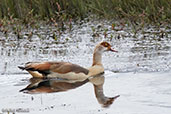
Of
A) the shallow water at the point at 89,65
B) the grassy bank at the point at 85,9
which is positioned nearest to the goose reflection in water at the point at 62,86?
the shallow water at the point at 89,65

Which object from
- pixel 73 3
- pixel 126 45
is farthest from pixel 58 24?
pixel 126 45

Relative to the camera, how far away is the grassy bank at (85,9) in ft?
52.3

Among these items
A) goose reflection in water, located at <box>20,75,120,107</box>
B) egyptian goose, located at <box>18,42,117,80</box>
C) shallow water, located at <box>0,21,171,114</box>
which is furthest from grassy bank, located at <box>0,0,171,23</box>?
goose reflection in water, located at <box>20,75,120,107</box>

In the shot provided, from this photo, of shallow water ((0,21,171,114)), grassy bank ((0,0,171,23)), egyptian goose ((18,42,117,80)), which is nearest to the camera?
shallow water ((0,21,171,114))

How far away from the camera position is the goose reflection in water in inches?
328

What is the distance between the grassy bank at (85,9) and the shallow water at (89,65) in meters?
0.55

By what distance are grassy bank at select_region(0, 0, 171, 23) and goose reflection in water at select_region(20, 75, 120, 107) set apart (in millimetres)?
5637

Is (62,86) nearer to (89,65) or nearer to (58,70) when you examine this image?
(58,70)

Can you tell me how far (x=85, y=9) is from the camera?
18.7 meters

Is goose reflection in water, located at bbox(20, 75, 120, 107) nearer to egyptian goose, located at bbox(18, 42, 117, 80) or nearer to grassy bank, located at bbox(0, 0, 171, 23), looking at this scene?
egyptian goose, located at bbox(18, 42, 117, 80)

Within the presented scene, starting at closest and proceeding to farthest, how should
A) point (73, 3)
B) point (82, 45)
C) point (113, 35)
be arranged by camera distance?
point (82, 45), point (113, 35), point (73, 3)

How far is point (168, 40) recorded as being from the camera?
13.8m

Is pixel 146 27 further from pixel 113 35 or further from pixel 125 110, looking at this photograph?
pixel 125 110

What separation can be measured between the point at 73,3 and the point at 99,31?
310cm
